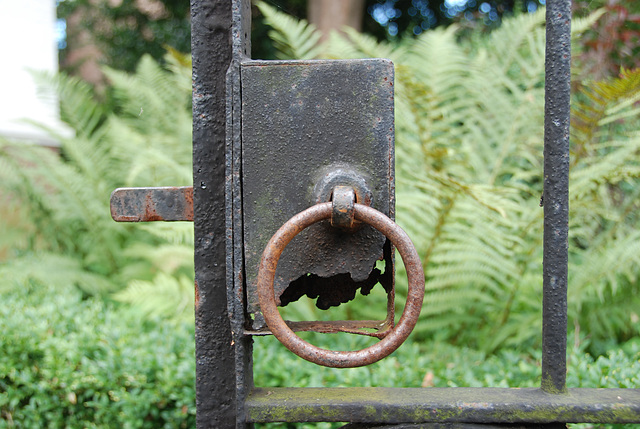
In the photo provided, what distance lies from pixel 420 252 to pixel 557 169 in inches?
52.9

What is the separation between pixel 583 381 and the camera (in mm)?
1136

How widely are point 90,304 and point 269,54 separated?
4658mm

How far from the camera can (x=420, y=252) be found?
196 cm

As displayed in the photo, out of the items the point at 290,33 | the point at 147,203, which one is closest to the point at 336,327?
the point at 147,203

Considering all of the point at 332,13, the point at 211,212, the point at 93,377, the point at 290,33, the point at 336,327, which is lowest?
the point at 93,377

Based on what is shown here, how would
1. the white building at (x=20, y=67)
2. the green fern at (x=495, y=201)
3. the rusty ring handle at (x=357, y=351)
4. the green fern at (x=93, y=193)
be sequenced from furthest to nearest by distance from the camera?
the white building at (x=20, y=67) → the green fern at (x=93, y=193) → the green fern at (x=495, y=201) → the rusty ring handle at (x=357, y=351)

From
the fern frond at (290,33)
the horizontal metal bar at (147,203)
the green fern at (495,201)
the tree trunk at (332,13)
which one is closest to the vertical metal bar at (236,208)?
the horizontal metal bar at (147,203)

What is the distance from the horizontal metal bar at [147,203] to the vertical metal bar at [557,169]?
1.69ft

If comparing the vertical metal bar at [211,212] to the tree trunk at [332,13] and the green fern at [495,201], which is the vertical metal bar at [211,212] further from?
the tree trunk at [332,13]

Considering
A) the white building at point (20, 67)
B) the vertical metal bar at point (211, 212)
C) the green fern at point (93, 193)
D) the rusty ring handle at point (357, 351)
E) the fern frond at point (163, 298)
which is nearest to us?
the rusty ring handle at point (357, 351)

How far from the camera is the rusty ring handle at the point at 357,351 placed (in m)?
0.56

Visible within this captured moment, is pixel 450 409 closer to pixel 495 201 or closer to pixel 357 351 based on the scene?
pixel 357 351

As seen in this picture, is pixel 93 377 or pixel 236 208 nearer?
pixel 236 208

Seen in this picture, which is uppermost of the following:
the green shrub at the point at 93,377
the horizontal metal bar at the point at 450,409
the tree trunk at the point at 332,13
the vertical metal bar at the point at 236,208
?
the tree trunk at the point at 332,13
